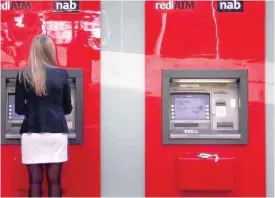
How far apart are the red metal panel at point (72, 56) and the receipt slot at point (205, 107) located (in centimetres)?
63

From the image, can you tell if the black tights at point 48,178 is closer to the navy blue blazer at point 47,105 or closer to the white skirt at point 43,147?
the white skirt at point 43,147

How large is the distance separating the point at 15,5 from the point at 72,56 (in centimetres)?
67

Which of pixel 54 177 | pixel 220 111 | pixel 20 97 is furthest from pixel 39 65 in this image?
pixel 220 111

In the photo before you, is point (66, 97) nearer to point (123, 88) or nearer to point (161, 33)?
point (123, 88)

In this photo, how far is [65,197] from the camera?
14.6 ft

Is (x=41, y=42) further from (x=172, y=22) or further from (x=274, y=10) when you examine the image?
(x=274, y=10)

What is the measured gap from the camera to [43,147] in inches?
150

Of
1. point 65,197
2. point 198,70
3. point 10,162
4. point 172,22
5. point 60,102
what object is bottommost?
point 65,197

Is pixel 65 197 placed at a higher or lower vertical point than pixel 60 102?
lower

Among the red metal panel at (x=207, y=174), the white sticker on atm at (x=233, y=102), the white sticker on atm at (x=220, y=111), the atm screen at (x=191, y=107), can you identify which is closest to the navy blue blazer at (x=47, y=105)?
the atm screen at (x=191, y=107)

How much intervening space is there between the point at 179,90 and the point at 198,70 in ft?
0.79

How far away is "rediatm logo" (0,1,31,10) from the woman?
738 mm

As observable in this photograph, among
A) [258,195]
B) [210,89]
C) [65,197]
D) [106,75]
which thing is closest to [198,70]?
[210,89]

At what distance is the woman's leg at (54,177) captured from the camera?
154 inches
